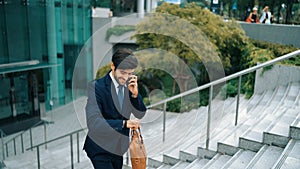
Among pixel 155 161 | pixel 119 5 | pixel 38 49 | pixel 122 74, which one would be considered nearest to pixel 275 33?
pixel 155 161

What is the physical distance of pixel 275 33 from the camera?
903 centimetres

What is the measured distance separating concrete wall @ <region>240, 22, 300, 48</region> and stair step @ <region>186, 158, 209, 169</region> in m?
5.17

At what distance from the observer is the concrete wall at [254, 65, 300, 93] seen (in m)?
5.31

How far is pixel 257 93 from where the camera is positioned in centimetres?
578

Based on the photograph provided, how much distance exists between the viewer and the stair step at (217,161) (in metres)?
3.13

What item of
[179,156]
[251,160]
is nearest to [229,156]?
[251,160]

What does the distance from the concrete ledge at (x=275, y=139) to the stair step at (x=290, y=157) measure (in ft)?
0.26

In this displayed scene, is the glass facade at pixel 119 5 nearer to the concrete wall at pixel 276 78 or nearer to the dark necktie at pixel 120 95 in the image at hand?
the concrete wall at pixel 276 78

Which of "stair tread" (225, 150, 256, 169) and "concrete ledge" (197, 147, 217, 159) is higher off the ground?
"stair tread" (225, 150, 256, 169)

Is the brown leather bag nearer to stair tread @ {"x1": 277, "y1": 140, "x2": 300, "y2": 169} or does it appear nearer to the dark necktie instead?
the dark necktie

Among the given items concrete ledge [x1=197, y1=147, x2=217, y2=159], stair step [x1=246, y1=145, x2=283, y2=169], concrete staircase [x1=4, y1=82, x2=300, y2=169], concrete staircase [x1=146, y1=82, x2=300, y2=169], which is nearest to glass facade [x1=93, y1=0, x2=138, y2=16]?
concrete staircase [x1=4, y1=82, x2=300, y2=169]

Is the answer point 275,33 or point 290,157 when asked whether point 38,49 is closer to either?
point 275,33

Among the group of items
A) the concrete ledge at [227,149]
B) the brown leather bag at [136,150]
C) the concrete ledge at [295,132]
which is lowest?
the concrete ledge at [227,149]

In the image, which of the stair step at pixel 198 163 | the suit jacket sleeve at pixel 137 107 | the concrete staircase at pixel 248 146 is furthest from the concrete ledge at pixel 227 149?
the suit jacket sleeve at pixel 137 107
